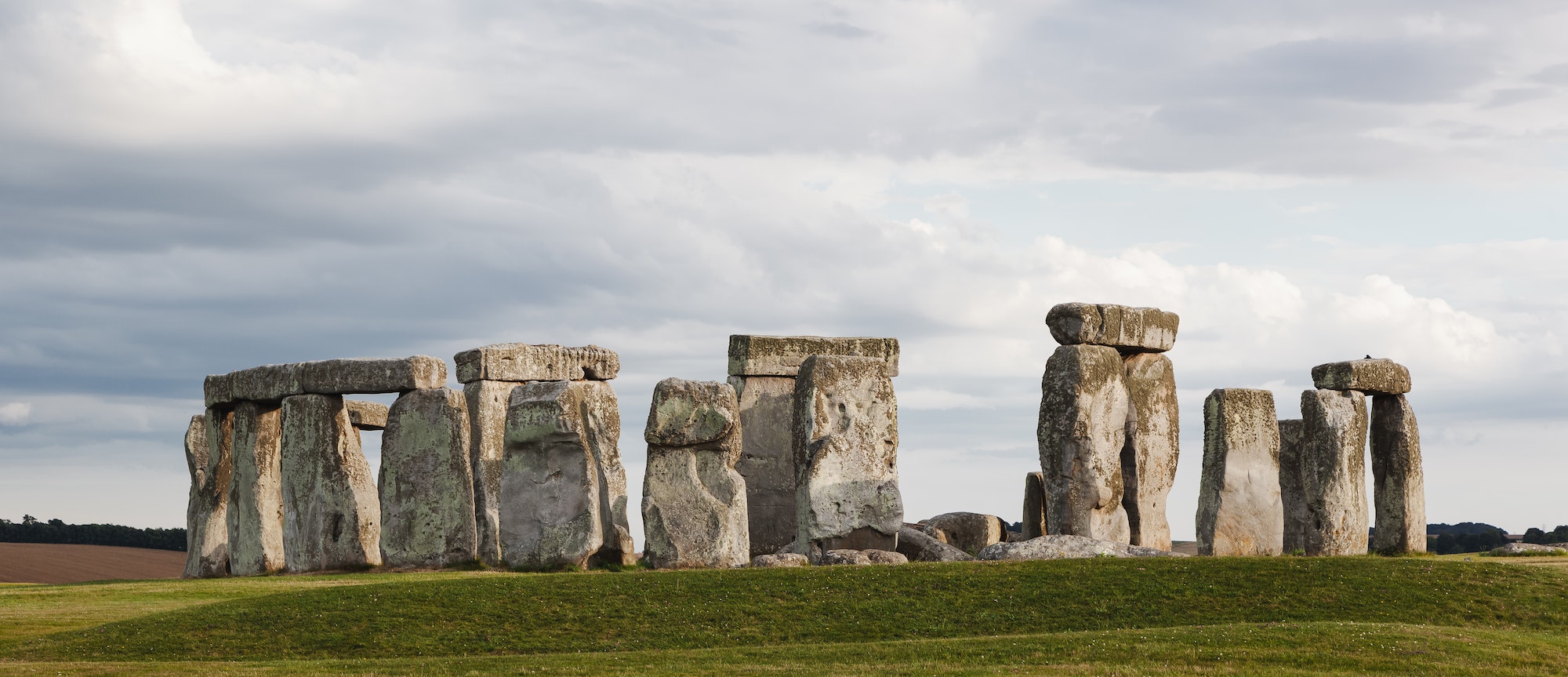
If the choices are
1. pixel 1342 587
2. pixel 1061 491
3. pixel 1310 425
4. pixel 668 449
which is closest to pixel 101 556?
pixel 668 449

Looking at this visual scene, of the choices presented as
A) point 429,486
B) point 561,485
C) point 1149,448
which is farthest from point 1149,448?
point 429,486

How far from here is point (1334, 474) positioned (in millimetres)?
31688

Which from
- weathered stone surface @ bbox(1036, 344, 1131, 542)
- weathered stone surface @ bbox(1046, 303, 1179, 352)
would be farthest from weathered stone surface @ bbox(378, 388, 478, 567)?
weathered stone surface @ bbox(1046, 303, 1179, 352)

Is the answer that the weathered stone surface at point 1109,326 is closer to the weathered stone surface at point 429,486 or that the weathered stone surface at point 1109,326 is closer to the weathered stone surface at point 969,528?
the weathered stone surface at point 969,528

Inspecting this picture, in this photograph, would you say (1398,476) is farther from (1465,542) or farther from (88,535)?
(88,535)

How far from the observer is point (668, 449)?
28.5m

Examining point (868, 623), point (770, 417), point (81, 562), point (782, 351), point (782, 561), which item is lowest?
point (868, 623)

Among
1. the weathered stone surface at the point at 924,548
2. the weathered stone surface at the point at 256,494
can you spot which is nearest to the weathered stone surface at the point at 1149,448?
the weathered stone surface at the point at 924,548

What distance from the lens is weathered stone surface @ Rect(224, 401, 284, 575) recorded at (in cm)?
3469

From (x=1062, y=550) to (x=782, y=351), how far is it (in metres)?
9.07

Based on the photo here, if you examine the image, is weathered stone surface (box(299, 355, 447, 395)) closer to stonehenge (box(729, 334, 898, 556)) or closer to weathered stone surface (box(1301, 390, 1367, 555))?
stonehenge (box(729, 334, 898, 556))

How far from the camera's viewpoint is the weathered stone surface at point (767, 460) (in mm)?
34219

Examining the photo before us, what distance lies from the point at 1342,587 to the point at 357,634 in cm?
1252

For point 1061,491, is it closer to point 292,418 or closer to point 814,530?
point 814,530
